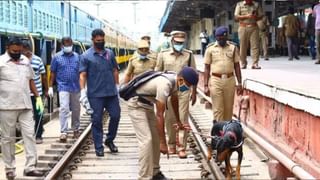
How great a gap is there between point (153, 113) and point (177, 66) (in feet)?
6.44

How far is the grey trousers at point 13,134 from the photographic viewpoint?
24.8ft

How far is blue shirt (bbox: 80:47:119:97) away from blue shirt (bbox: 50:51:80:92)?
5.04 feet

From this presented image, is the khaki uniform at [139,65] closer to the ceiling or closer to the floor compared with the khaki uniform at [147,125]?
closer to the ceiling

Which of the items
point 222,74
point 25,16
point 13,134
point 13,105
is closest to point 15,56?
point 13,105

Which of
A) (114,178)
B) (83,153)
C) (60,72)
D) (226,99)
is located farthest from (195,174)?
(60,72)

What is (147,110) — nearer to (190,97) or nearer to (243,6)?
(190,97)

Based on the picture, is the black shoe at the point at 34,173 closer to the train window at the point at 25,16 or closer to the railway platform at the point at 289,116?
the railway platform at the point at 289,116

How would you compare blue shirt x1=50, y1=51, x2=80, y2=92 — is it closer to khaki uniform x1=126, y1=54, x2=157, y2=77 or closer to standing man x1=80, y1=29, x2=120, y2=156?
khaki uniform x1=126, y1=54, x2=157, y2=77

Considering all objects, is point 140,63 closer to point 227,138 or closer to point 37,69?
point 37,69

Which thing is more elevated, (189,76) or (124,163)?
(189,76)

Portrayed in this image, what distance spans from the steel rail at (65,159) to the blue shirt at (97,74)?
941mm

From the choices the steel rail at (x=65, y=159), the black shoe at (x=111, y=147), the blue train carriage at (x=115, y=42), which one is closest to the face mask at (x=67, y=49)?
the steel rail at (x=65, y=159)

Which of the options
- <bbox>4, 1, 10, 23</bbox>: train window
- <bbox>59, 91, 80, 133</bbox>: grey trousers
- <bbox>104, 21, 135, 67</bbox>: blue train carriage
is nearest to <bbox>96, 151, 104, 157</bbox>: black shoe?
<bbox>59, 91, 80, 133</bbox>: grey trousers

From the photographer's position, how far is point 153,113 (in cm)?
732
